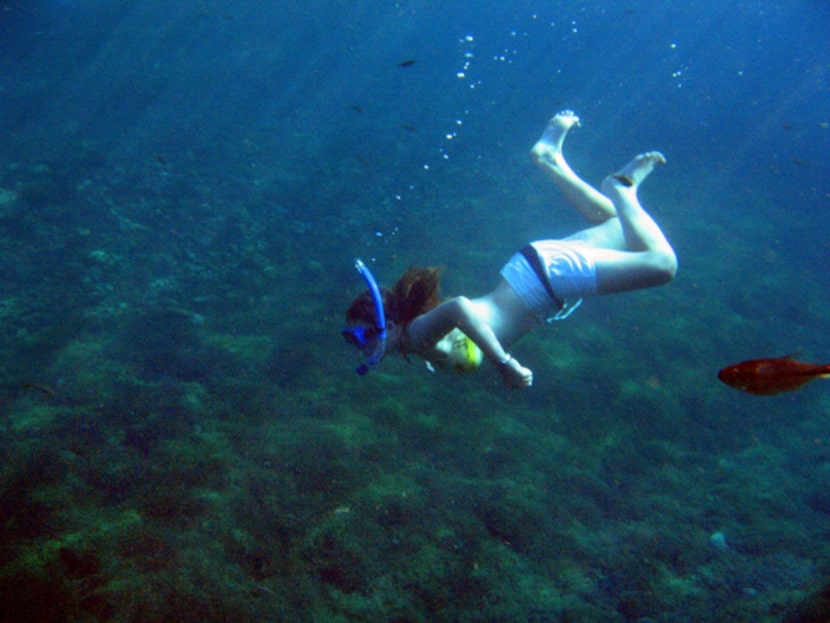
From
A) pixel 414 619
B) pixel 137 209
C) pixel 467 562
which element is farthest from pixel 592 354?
pixel 137 209

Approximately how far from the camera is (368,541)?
14.3ft

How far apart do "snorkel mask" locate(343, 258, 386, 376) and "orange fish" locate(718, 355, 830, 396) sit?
2192mm

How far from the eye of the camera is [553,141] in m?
5.56

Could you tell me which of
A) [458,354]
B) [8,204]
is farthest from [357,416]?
[8,204]

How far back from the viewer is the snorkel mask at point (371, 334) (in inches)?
138

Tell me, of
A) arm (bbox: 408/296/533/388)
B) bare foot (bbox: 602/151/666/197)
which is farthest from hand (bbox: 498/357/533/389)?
bare foot (bbox: 602/151/666/197)

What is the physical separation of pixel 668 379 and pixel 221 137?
60.7ft

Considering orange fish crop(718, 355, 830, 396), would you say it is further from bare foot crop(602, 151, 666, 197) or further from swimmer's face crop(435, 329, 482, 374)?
bare foot crop(602, 151, 666, 197)

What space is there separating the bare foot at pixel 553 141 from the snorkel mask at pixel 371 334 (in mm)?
2992

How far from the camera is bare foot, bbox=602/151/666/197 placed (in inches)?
176

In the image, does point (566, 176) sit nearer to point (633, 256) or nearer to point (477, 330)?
point (633, 256)

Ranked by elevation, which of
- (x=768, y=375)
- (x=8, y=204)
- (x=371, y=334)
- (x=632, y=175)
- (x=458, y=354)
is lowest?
(x=8, y=204)

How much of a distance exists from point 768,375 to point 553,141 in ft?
12.4

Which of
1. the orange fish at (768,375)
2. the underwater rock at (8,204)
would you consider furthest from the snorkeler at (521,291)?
the underwater rock at (8,204)
